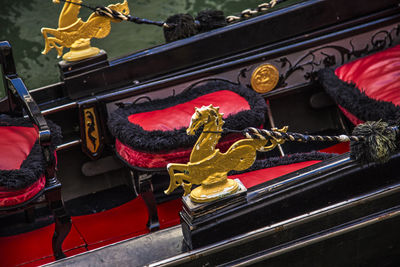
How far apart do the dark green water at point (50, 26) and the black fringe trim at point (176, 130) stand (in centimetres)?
101

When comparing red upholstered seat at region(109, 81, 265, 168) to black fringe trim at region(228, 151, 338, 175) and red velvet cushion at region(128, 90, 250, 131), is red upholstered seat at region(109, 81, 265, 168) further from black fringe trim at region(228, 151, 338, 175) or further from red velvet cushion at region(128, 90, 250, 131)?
black fringe trim at region(228, 151, 338, 175)

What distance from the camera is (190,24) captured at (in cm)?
226

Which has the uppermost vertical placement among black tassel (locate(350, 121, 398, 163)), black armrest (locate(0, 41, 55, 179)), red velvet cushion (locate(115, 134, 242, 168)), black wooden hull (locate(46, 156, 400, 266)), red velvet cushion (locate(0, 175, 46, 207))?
black armrest (locate(0, 41, 55, 179))

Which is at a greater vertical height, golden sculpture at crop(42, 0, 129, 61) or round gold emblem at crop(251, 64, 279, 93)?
golden sculpture at crop(42, 0, 129, 61)

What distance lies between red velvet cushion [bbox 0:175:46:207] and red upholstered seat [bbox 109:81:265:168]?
34cm

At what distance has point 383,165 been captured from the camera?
1497 mm

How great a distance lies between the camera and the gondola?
4.80ft

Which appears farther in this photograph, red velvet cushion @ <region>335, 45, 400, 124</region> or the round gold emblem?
the round gold emblem

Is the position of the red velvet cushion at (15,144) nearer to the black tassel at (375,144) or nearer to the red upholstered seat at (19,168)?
the red upholstered seat at (19,168)

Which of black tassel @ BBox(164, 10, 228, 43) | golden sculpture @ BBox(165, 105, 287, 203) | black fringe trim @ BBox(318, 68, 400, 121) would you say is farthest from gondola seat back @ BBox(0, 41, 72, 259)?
black fringe trim @ BBox(318, 68, 400, 121)

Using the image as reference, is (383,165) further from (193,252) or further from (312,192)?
(193,252)

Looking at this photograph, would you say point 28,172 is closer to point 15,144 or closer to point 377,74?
point 15,144

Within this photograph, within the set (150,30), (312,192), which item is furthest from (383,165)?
(150,30)

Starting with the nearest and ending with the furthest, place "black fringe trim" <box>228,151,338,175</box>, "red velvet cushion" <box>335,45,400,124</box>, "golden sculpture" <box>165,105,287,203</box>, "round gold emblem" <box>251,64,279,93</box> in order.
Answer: "golden sculpture" <box>165,105,287,203</box> < "black fringe trim" <box>228,151,338,175</box> < "red velvet cushion" <box>335,45,400,124</box> < "round gold emblem" <box>251,64,279,93</box>
